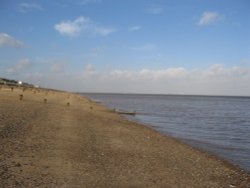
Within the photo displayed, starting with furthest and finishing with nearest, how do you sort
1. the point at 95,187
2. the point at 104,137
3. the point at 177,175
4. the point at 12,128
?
1. the point at 104,137
2. the point at 12,128
3. the point at 177,175
4. the point at 95,187

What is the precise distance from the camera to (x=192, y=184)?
412 inches

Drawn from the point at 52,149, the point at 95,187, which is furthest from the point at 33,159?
the point at 95,187

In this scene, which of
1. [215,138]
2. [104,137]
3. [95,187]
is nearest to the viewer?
[95,187]

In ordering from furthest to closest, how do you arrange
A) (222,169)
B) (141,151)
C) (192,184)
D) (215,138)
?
(215,138) < (141,151) < (222,169) < (192,184)

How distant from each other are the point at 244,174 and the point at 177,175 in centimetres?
375

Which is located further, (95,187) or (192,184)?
(192,184)

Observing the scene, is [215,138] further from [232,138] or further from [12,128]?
[12,128]

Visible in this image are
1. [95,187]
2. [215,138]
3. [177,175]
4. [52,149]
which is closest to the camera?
[95,187]

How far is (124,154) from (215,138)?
1478 cm

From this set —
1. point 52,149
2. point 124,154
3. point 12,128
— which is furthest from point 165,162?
point 12,128

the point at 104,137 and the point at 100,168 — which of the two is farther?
the point at 104,137

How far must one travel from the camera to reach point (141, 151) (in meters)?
15.0

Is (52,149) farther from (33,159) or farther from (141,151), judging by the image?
(141,151)

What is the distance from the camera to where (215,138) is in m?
26.6
